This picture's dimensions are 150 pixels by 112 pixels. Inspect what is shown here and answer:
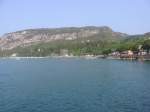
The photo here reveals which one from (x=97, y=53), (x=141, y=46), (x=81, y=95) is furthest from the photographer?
(x=97, y=53)

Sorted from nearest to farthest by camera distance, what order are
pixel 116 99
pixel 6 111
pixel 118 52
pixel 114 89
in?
pixel 6 111 → pixel 116 99 → pixel 114 89 → pixel 118 52

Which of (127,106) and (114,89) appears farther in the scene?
(114,89)

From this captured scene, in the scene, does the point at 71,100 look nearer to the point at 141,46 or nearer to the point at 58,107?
the point at 58,107

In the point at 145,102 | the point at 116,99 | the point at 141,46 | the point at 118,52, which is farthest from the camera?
the point at 118,52

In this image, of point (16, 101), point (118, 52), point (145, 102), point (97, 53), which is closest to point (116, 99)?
point (145, 102)

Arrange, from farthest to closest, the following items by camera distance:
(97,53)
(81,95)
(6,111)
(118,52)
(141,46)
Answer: (97,53), (118,52), (141,46), (81,95), (6,111)

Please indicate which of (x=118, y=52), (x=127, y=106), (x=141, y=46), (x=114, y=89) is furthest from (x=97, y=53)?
(x=127, y=106)

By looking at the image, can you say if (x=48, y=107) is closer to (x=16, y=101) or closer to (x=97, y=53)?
(x=16, y=101)

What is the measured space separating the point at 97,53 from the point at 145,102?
149974mm

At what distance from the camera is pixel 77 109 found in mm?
29766

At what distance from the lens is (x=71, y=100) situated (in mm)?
33812

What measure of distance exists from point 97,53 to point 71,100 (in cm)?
14843

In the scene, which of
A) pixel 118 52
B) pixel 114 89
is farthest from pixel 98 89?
pixel 118 52

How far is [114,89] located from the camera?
41.4m
